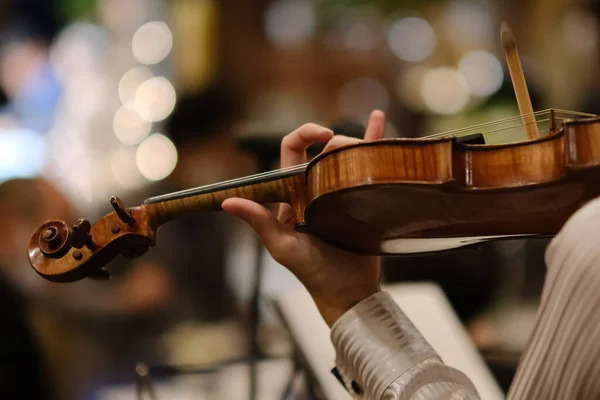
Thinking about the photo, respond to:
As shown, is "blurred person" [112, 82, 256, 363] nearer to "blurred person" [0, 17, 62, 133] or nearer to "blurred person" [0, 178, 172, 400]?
"blurred person" [0, 178, 172, 400]

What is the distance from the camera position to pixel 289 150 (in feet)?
3.13

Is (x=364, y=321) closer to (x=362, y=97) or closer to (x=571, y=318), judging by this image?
(x=571, y=318)

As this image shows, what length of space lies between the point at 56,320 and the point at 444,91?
2.43 m

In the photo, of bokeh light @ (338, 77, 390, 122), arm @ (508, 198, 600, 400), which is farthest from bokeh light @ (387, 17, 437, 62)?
arm @ (508, 198, 600, 400)

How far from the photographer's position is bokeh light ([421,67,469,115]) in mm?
3551

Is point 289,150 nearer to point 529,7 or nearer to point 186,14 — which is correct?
point 186,14

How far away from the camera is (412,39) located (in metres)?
3.77

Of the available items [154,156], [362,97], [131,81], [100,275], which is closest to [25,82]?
[131,81]

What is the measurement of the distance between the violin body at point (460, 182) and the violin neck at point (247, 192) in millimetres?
56

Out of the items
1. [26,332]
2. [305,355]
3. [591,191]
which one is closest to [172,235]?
[26,332]

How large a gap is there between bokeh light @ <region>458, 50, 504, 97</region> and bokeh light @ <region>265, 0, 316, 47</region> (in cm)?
87

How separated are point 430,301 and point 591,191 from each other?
2.00 ft

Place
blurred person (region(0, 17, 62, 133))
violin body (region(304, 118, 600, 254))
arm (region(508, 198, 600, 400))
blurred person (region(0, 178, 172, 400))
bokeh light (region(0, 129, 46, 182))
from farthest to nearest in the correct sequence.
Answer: blurred person (region(0, 17, 62, 133))
bokeh light (region(0, 129, 46, 182))
blurred person (region(0, 178, 172, 400))
violin body (region(304, 118, 600, 254))
arm (region(508, 198, 600, 400))

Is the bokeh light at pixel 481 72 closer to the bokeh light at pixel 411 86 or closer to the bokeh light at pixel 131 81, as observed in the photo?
the bokeh light at pixel 411 86
